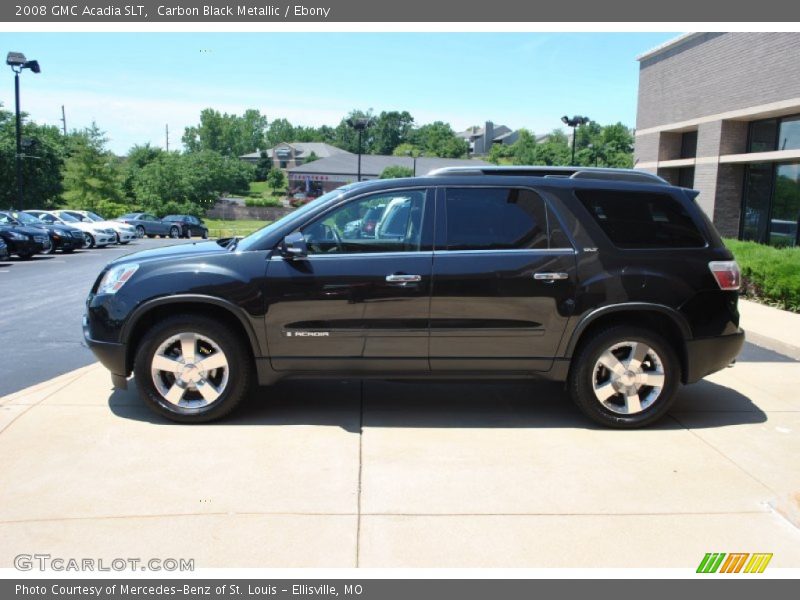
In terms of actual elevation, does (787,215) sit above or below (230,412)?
above

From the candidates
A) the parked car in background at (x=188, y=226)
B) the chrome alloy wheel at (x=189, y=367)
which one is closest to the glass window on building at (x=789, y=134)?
the chrome alloy wheel at (x=189, y=367)

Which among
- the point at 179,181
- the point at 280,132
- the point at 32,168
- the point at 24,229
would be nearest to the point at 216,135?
the point at 280,132

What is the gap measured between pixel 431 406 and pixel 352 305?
4.23 feet

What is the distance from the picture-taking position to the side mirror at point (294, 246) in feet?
16.6

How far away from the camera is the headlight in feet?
17.0

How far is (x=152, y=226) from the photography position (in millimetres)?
41750

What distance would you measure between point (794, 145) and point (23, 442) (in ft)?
58.9

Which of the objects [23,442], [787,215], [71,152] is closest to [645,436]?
[23,442]

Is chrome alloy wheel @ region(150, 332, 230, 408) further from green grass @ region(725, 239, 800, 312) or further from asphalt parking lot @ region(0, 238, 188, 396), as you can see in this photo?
green grass @ region(725, 239, 800, 312)

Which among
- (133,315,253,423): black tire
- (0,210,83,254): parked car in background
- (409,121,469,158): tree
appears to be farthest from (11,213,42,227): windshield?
(409,121,469,158): tree

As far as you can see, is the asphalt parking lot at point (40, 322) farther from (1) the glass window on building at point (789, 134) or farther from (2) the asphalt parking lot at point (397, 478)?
(1) the glass window on building at point (789, 134)

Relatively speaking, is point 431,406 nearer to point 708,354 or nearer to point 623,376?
point 623,376

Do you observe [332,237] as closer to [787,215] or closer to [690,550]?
[690,550]

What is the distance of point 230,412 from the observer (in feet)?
17.3
